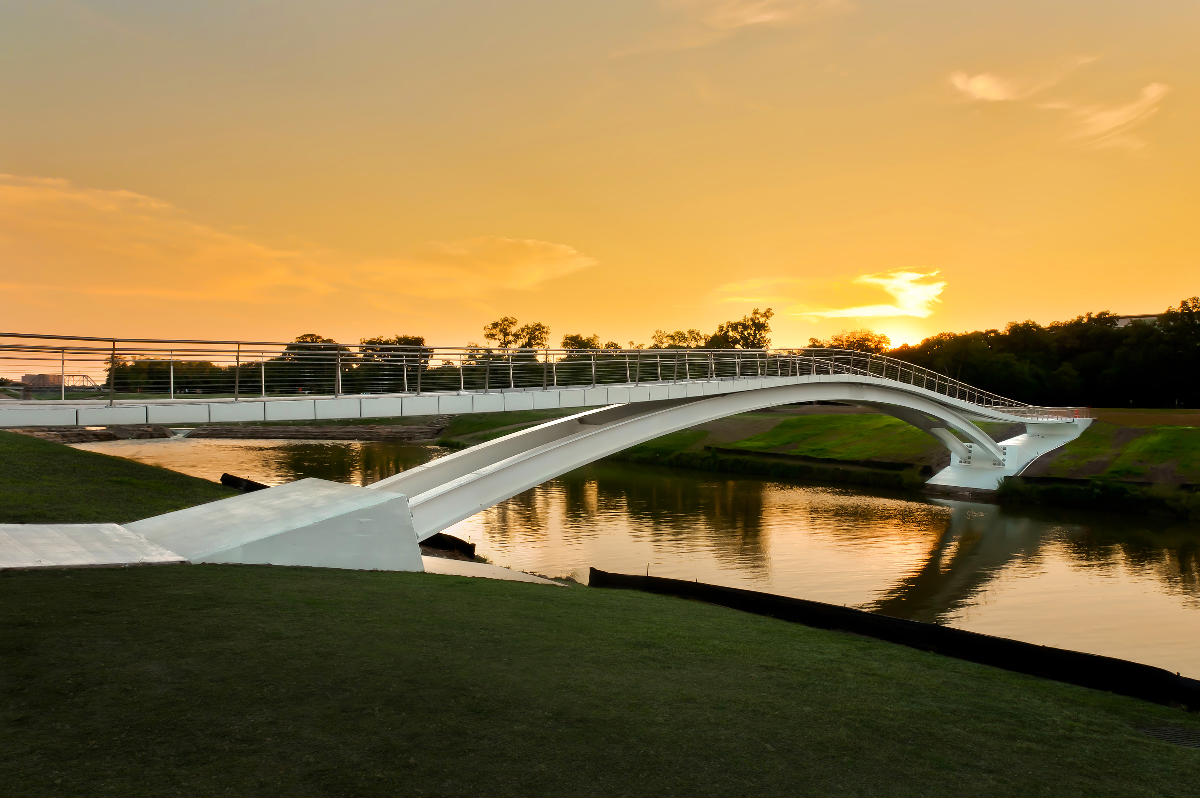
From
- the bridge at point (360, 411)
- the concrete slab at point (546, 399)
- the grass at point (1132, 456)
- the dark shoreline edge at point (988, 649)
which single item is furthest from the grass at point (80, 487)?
the grass at point (1132, 456)

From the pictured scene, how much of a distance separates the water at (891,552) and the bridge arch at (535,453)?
3057 millimetres

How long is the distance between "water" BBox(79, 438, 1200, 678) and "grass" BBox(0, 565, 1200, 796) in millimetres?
8402

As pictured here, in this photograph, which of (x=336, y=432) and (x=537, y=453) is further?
(x=336, y=432)

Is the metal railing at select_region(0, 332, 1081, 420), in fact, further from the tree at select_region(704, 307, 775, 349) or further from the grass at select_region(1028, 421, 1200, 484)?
the tree at select_region(704, 307, 775, 349)

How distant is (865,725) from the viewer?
6.72 metres

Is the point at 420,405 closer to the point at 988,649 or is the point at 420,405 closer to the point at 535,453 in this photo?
the point at 535,453

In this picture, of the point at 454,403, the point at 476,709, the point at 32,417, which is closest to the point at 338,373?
the point at 454,403

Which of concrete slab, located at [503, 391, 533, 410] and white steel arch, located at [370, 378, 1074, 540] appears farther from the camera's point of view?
concrete slab, located at [503, 391, 533, 410]

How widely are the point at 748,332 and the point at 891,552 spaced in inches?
2327

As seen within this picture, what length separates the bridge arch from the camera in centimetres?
1585

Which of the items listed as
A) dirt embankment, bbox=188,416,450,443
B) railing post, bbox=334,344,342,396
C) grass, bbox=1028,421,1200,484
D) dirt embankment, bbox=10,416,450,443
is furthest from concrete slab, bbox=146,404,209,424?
dirt embankment, bbox=188,416,450,443

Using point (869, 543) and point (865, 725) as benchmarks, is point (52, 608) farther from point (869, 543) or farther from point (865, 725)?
point (869, 543)

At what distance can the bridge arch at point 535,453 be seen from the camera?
52.0 ft

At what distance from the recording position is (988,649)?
10852mm
